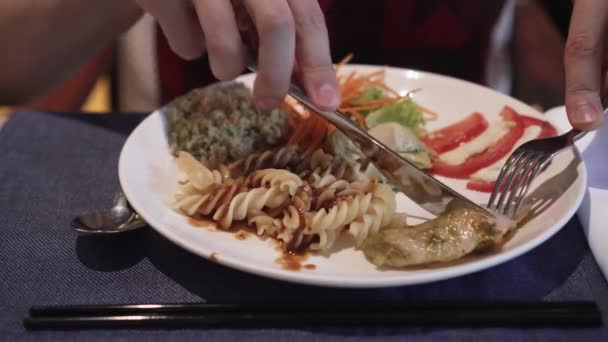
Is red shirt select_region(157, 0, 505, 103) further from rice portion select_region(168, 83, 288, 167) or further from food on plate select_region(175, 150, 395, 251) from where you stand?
food on plate select_region(175, 150, 395, 251)

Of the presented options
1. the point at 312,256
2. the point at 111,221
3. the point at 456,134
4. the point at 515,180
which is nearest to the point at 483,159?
the point at 456,134

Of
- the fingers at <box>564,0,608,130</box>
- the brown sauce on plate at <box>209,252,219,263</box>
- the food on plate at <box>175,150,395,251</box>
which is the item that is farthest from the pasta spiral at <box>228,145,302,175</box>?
the fingers at <box>564,0,608,130</box>

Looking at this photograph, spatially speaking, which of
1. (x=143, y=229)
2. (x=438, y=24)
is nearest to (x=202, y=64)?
(x=438, y=24)

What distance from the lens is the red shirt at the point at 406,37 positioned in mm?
2734

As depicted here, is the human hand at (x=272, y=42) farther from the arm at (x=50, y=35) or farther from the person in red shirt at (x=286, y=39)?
the arm at (x=50, y=35)

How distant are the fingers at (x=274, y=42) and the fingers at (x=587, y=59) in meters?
0.84

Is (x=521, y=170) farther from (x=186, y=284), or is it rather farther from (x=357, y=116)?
(x=186, y=284)

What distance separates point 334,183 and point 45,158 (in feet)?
3.66

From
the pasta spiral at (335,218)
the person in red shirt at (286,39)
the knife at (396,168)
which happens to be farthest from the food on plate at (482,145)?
the pasta spiral at (335,218)

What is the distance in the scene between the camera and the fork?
1600 millimetres

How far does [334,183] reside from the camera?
5.44 feet

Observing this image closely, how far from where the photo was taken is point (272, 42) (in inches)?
52.7

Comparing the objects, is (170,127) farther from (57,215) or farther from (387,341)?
(387,341)

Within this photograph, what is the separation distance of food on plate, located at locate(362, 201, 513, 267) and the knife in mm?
153
